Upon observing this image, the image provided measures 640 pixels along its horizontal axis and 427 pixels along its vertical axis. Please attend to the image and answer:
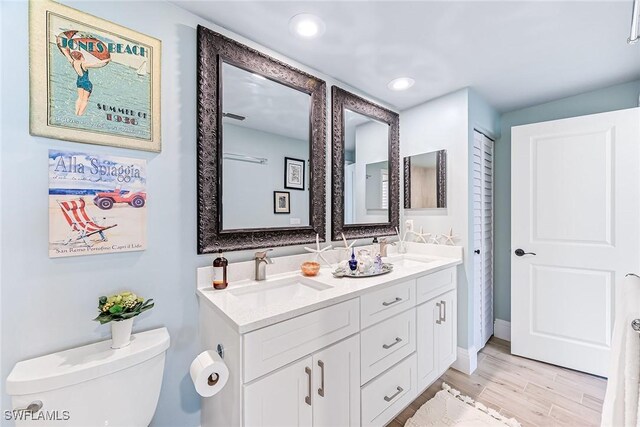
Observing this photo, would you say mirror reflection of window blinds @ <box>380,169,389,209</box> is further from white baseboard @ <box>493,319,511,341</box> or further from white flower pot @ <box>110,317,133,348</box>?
white flower pot @ <box>110,317,133,348</box>

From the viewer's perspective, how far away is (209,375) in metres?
0.99

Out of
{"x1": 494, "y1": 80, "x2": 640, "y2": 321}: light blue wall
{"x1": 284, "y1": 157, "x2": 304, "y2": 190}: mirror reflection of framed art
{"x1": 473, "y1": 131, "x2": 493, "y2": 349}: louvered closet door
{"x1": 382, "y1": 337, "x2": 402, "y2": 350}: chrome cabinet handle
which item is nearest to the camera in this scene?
{"x1": 382, "y1": 337, "x2": 402, "y2": 350}: chrome cabinet handle

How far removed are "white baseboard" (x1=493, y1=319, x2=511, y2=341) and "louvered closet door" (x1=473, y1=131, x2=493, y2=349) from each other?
6 cm

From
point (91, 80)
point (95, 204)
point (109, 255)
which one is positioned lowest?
point (109, 255)

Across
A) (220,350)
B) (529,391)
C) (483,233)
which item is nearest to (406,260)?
(483,233)

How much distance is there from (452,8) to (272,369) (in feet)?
5.95

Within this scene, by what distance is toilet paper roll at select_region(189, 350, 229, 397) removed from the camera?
977mm

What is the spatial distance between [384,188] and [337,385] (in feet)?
5.27

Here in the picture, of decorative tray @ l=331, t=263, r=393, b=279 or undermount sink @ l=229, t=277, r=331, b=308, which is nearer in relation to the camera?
undermount sink @ l=229, t=277, r=331, b=308

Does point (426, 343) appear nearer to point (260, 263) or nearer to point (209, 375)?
point (260, 263)

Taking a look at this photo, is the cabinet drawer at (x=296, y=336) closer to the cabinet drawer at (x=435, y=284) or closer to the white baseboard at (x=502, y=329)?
the cabinet drawer at (x=435, y=284)

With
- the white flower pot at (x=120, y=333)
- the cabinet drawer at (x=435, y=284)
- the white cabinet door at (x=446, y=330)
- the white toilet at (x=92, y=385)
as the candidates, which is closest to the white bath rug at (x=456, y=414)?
the white cabinet door at (x=446, y=330)

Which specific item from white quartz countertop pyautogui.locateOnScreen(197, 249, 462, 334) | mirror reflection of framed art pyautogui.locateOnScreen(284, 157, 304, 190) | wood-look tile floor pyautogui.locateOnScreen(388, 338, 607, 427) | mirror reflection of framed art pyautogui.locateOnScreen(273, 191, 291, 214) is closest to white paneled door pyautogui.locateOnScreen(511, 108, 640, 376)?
wood-look tile floor pyautogui.locateOnScreen(388, 338, 607, 427)

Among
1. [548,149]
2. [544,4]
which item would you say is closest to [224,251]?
[544,4]
